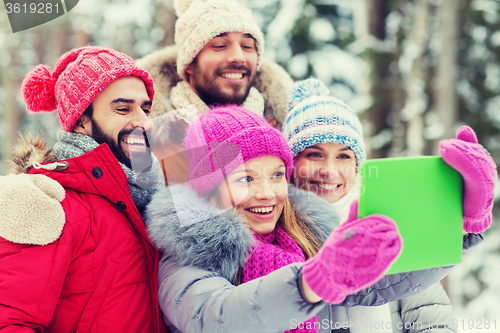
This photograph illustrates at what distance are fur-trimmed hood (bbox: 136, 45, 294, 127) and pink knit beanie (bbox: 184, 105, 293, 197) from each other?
1139mm

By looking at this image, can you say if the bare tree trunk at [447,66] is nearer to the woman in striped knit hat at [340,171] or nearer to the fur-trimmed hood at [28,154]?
the woman in striped knit hat at [340,171]

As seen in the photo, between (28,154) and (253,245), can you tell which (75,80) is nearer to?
(28,154)

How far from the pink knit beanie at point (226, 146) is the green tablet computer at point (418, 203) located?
0.62 metres

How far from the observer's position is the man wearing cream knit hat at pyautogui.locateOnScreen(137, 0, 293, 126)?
2.54 meters

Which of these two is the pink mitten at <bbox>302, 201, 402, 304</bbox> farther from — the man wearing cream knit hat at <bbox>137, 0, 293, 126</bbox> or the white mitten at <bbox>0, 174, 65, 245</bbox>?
the man wearing cream knit hat at <bbox>137, 0, 293, 126</bbox>

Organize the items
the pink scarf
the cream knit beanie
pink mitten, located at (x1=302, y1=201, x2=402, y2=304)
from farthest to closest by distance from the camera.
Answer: the cream knit beanie → the pink scarf → pink mitten, located at (x1=302, y1=201, x2=402, y2=304)

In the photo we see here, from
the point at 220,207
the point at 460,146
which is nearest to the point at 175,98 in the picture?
the point at 220,207

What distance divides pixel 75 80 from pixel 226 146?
862mm

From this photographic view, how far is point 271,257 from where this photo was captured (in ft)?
4.88

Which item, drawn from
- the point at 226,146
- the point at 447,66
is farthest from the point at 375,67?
the point at 226,146

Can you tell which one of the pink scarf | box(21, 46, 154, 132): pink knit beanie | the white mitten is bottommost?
the pink scarf

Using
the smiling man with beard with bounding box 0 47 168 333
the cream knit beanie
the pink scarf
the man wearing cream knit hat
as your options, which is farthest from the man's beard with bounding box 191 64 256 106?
the pink scarf

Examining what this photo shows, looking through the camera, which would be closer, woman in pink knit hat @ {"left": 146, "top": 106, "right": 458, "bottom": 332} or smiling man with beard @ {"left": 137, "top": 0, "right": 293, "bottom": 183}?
woman in pink knit hat @ {"left": 146, "top": 106, "right": 458, "bottom": 332}

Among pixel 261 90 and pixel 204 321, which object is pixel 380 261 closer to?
pixel 204 321
